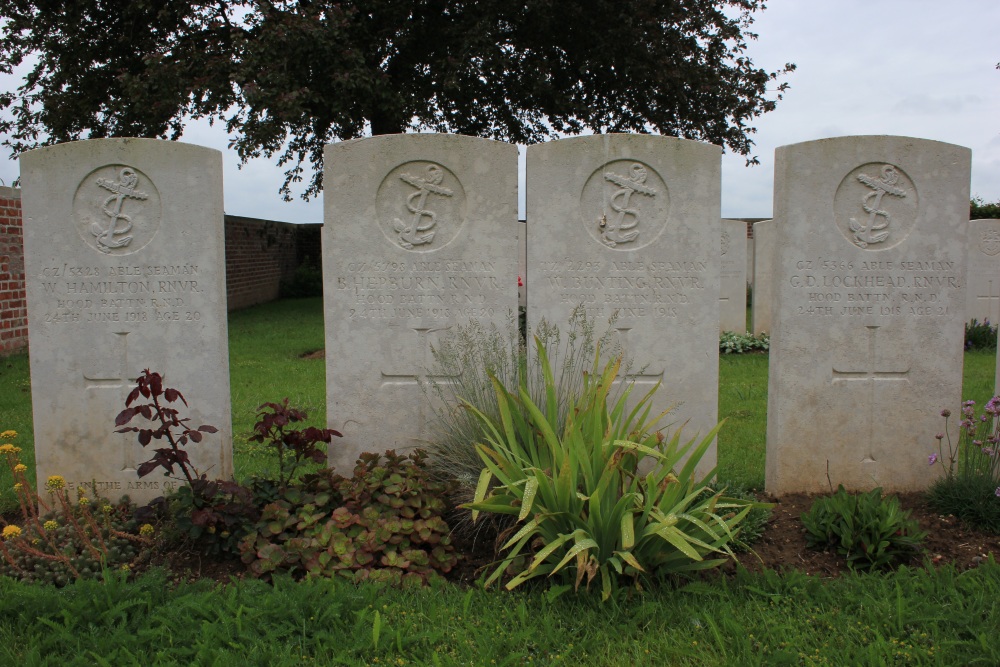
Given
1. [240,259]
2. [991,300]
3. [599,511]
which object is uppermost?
[240,259]

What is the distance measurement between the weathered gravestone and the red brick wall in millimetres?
5714

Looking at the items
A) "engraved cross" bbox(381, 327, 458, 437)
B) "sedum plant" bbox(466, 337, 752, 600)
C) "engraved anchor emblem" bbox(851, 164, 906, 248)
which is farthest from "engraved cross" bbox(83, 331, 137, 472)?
"engraved anchor emblem" bbox(851, 164, 906, 248)

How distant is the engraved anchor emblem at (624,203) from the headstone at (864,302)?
0.77 metres

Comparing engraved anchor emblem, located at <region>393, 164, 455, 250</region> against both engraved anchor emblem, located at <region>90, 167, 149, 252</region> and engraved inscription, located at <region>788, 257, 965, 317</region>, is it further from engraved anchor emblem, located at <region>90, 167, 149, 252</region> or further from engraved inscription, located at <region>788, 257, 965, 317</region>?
engraved inscription, located at <region>788, 257, 965, 317</region>

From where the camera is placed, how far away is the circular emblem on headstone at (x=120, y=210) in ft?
13.6

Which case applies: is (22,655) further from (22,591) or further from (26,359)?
(26,359)

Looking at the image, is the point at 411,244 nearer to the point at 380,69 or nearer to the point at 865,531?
the point at 865,531

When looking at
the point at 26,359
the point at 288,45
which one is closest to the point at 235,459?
the point at 26,359

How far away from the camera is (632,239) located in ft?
14.0

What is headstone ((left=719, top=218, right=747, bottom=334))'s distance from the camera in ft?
33.9

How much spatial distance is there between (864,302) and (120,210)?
163 inches

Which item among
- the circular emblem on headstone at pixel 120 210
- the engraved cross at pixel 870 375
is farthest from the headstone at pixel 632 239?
the circular emblem on headstone at pixel 120 210

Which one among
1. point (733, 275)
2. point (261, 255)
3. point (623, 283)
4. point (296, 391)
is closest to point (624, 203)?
point (623, 283)

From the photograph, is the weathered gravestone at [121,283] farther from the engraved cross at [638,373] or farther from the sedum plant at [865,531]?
the sedum plant at [865,531]
